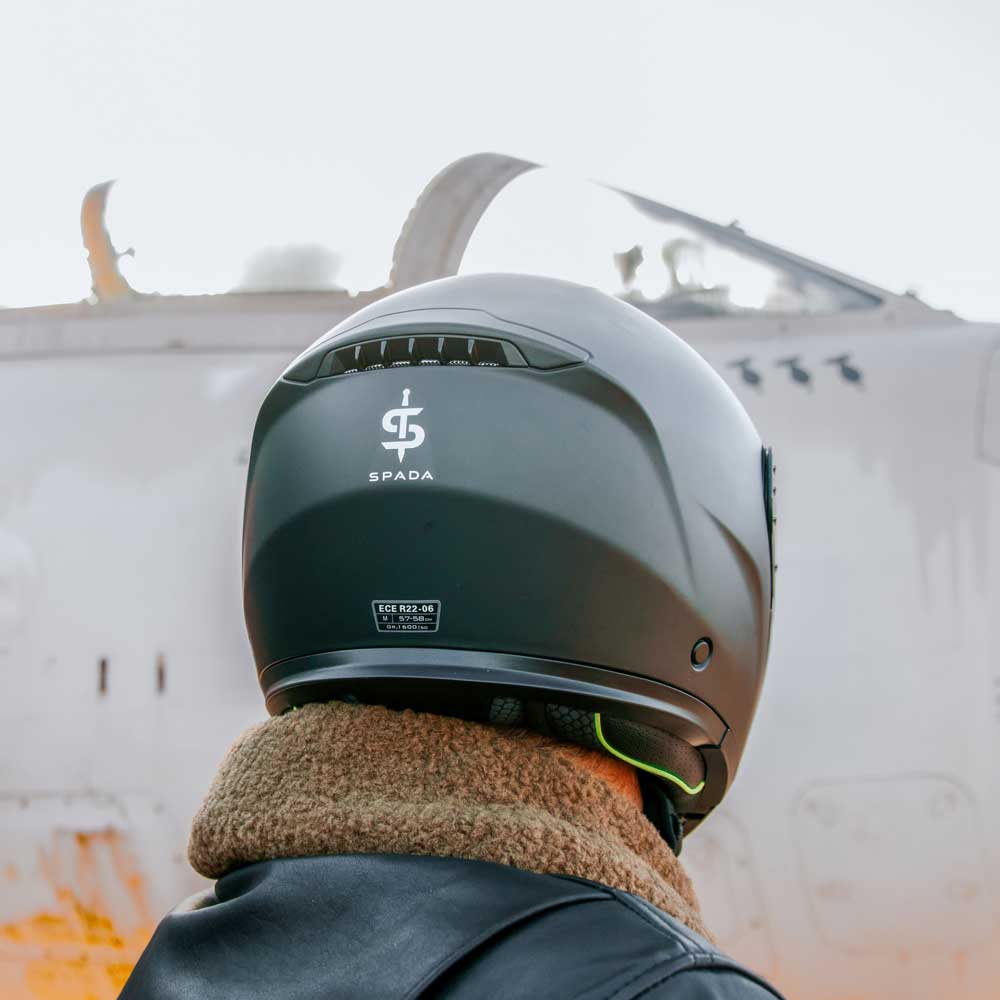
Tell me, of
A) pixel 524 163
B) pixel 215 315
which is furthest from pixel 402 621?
pixel 524 163

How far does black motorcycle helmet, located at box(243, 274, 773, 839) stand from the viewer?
47.9 inches

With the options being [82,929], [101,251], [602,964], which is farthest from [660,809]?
[101,251]

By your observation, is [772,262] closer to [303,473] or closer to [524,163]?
[524,163]

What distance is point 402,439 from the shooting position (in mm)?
1267

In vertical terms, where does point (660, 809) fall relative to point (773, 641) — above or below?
above

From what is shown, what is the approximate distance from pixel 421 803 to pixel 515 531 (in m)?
0.32

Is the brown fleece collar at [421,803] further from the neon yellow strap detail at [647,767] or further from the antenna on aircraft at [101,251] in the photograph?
the antenna on aircraft at [101,251]

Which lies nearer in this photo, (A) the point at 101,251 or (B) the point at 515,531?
(B) the point at 515,531

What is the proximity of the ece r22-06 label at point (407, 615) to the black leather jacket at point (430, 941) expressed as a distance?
0.28 metres

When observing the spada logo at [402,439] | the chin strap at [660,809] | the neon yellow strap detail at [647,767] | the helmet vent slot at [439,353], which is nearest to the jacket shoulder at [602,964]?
the neon yellow strap detail at [647,767]

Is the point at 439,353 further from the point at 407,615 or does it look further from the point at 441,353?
the point at 407,615

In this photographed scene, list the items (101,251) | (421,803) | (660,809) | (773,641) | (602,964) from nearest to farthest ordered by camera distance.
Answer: (602,964), (421,803), (660,809), (773,641), (101,251)

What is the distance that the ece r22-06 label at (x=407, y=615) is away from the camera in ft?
4.00

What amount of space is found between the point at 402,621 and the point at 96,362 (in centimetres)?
244
